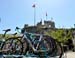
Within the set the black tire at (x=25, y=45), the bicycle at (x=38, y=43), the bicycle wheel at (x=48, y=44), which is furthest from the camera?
the bicycle wheel at (x=48, y=44)

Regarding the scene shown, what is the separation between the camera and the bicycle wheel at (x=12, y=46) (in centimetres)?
717

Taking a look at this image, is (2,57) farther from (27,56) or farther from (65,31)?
(65,31)

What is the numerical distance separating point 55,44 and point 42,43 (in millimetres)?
432

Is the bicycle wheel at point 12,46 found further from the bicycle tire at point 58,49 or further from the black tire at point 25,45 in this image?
the bicycle tire at point 58,49

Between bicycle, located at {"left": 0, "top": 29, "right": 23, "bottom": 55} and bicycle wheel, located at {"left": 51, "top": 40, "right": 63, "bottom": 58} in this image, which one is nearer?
bicycle wheel, located at {"left": 51, "top": 40, "right": 63, "bottom": 58}

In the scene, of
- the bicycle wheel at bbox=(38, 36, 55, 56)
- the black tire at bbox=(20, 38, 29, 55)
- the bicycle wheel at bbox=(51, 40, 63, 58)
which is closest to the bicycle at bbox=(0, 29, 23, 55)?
the black tire at bbox=(20, 38, 29, 55)

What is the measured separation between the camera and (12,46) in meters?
7.59

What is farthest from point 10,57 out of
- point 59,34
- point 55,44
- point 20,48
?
point 59,34

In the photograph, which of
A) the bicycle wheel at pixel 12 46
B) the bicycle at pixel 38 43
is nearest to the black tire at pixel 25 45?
the bicycle at pixel 38 43

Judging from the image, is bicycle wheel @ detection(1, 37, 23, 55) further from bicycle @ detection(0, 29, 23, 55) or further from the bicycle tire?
the bicycle tire

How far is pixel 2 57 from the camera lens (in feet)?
21.2

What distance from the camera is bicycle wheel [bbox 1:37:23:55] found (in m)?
7.17

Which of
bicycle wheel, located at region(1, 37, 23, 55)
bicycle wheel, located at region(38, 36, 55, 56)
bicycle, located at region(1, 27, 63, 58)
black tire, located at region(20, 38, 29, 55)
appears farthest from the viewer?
bicycle wheel, located at region(1, 37, 23, 55)

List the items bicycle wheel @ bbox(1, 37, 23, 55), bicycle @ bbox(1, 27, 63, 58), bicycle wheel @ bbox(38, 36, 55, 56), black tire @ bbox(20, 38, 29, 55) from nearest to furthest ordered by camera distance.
A: bicycle @ bbox(1, 27, 63, 58) < black tire @ bbox(20, 38, 29, 55) < bicycle wheel @ bbox(38, 36, 55, 56) < bicycle wheel @ bbox(1, 37, 23, 55)
